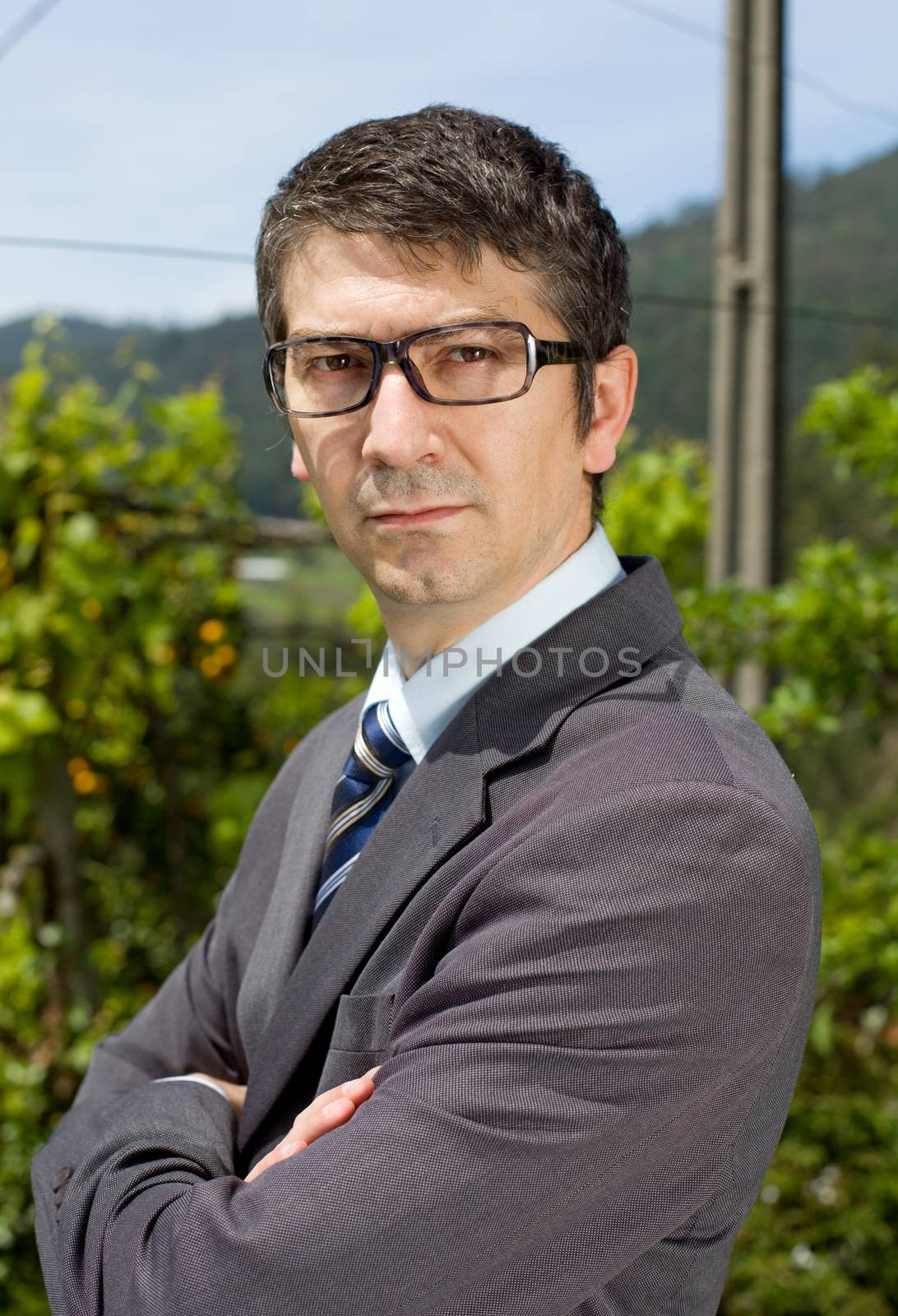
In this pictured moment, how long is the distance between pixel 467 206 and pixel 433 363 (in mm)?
171

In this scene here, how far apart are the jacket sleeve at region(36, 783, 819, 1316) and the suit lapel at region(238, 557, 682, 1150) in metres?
0.17

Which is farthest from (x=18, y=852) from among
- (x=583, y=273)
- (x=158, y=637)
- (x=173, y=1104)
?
(x=583, y=273)

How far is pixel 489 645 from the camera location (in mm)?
1332

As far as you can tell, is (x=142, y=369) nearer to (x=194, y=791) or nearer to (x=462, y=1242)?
(x=194, y=791)

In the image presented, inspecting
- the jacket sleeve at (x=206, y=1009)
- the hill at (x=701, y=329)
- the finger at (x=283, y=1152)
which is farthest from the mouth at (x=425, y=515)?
the hill at (x=701, y=329)

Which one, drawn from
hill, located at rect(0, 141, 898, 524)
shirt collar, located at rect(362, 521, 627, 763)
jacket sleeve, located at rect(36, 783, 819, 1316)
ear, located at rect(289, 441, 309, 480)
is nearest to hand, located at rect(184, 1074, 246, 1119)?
jacket sleeve, located at rect(36, 783, 819, 1316)

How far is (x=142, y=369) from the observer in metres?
3.55

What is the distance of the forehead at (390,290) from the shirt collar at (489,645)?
0.88 ft

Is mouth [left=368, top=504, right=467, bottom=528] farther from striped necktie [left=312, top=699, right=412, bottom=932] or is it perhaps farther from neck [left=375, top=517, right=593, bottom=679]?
striped necktie [left=312, top=699, right=412, bottom=932]

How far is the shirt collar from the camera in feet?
4.37

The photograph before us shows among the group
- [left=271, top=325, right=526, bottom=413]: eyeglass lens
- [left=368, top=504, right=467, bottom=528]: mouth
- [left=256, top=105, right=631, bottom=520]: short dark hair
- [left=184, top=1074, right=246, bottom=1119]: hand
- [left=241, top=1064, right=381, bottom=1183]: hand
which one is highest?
[left=256, top=105, right=631, bottom=520]: short dark hair

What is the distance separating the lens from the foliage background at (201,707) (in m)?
2.86

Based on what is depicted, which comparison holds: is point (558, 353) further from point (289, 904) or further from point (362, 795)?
point (289, 904)

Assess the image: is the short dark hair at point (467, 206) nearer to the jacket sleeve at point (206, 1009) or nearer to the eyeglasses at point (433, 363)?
the eyeglasses at point (433, 363)
